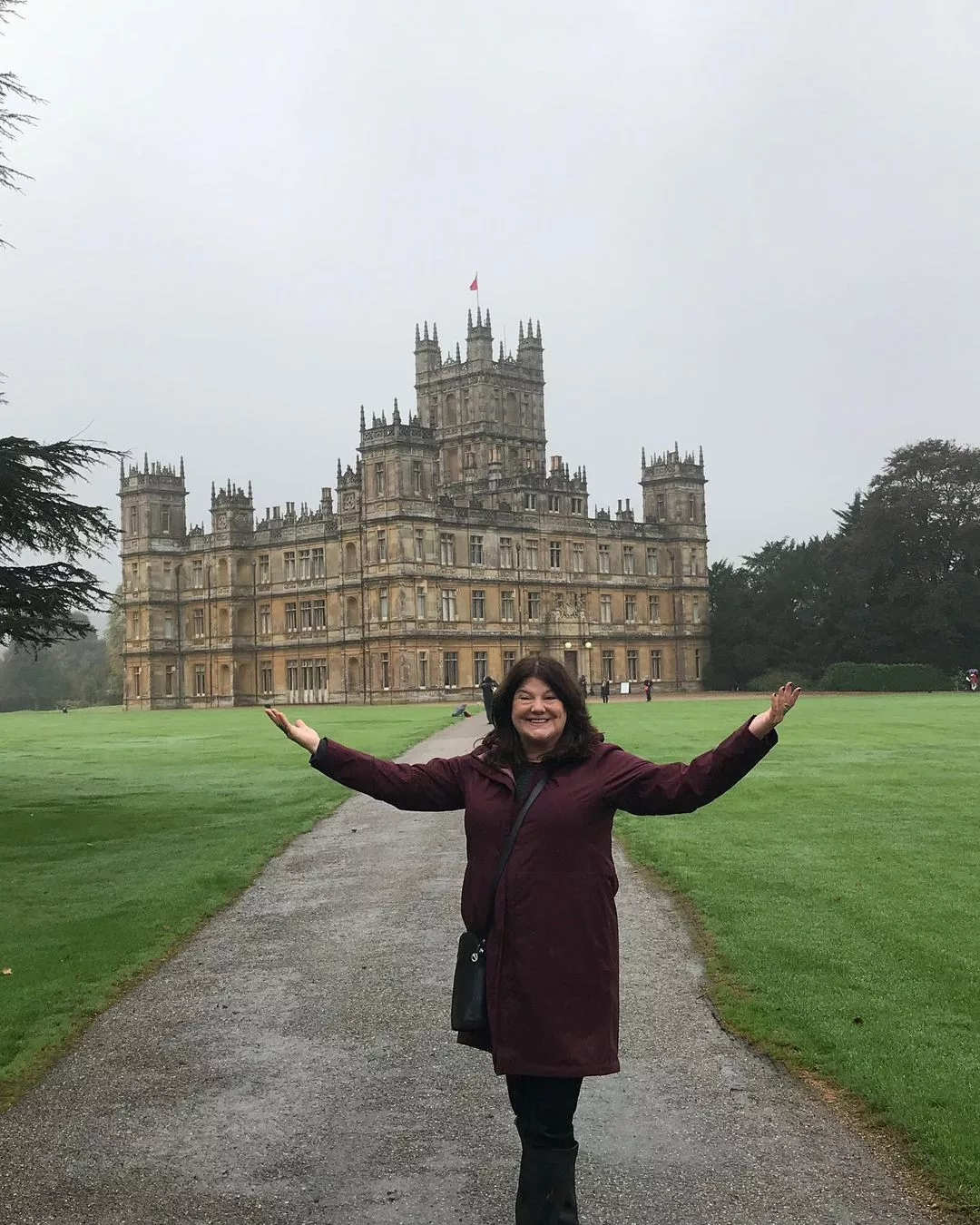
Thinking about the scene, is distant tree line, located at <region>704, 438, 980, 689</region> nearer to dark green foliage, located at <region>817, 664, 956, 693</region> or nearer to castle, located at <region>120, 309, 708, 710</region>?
dark green foliage, located at <region>817, 664, 956, 693</region>

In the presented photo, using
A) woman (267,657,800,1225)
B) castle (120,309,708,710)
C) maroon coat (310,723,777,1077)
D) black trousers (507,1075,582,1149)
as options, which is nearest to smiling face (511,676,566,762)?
woman (267,657,800,1225)

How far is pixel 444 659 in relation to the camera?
71.7 metres

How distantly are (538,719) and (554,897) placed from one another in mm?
711

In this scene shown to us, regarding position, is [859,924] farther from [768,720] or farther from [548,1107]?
[548,1107]

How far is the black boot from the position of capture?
15.0ft

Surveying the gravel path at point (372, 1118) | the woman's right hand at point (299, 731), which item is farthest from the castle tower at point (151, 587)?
the woman's right hand at point (299, 731)

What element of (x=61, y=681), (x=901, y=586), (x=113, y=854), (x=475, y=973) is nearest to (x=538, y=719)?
(x=475, y=973)

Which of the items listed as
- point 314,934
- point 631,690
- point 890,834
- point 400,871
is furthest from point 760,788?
point 631,690

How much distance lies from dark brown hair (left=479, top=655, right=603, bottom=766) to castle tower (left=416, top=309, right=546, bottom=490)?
7883cm

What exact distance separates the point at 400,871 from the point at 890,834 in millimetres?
5641

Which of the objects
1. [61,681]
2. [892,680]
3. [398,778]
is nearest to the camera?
[398,778]

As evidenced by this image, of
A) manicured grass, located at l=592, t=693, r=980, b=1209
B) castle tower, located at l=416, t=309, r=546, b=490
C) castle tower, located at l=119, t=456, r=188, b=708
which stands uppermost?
castle tower, located at l=416, t=309, r=546, b=490

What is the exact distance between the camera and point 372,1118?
6176 millimetres

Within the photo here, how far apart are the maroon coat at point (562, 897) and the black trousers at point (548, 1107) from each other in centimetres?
10
